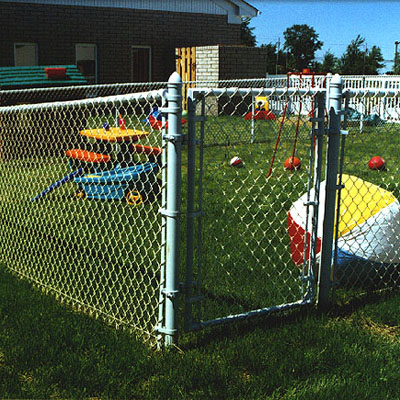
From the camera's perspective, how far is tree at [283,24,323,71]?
96.6 metres

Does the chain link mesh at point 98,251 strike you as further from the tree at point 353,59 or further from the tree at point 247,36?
the tree at point 247,36

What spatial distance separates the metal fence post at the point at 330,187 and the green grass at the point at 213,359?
0.23 m

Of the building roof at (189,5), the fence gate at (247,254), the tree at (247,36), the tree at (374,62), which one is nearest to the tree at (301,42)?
the tree at (247,36)

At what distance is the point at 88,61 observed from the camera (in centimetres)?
1998

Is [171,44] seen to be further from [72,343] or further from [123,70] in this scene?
[72,343]

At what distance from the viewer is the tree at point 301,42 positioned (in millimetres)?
96644

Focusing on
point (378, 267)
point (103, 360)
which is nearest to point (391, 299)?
point (378, 267)

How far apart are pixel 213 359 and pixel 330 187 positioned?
4.57 feet

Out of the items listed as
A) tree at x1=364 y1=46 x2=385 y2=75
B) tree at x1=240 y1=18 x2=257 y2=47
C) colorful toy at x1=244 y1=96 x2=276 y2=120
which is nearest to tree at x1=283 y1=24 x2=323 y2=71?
tree at x1=240 y1=18 x2=257 y2=47

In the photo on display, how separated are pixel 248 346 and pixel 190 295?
0.44 m

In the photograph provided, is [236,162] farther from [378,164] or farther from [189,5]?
[189,5]

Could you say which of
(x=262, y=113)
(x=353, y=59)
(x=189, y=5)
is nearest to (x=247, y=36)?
(x=353, y=59)

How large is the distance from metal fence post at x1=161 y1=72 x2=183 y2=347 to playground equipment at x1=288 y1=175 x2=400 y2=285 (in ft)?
4.21

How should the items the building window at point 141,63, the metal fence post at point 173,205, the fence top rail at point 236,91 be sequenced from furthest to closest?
the building window at point 141,63
the fence top rail at point 236,91
the metal fence post at point 173,205
